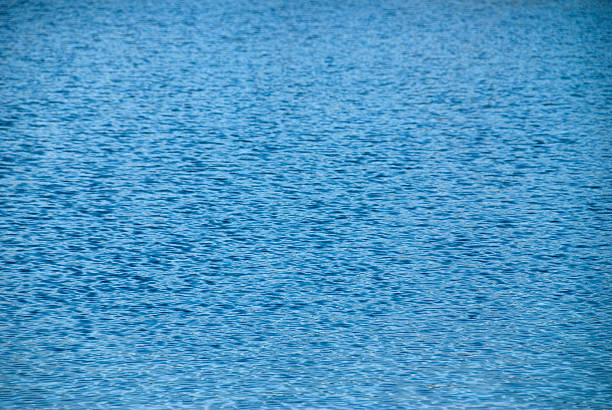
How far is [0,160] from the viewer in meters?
2.49

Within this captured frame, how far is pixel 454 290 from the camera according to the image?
69.6 inches

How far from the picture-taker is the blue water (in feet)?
Answer: 4.75

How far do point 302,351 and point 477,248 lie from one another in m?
A: 0.63

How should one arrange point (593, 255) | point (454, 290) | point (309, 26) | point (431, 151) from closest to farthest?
1. point (454, 290)
2. point (593, 255)
3. point (431, 151)
4. point (309, 26)

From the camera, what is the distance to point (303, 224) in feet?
6.93

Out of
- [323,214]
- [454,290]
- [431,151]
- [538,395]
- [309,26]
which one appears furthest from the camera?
[309,26]

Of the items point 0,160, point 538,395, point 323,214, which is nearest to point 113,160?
point 0,160

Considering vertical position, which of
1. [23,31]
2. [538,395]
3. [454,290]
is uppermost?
[23,31]

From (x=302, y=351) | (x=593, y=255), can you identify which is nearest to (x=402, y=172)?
(x=593, y=255)

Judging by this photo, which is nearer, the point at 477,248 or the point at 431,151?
the point at 477,248

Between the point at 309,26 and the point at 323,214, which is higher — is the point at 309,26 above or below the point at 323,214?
above

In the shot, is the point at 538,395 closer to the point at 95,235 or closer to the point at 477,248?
the point at 477,248

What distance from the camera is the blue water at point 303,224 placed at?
4.75 ft

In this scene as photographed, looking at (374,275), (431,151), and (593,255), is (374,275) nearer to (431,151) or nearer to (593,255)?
(593,255)
